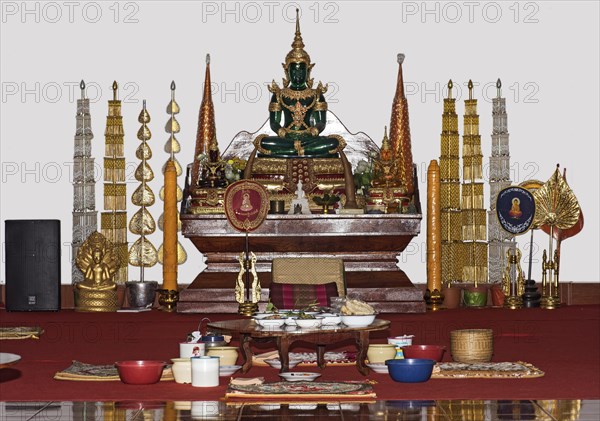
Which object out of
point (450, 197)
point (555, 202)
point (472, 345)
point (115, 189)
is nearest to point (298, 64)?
point (450, 197)

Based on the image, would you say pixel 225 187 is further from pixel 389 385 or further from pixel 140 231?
pixel 389 385

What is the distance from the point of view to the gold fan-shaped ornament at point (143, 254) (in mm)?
8422

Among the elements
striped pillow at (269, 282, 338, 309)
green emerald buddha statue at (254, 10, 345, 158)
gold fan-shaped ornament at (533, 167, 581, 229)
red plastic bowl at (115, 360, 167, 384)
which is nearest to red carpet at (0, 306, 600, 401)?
striped pillow at (269, 282, 338, 309)

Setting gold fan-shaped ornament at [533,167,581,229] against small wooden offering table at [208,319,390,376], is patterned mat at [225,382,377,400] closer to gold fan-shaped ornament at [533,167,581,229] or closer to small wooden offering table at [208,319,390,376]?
small wooden offering table at [208,319,390,376]

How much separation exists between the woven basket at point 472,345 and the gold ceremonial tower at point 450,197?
7.26ft

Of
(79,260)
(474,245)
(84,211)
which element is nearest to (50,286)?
(79,260)

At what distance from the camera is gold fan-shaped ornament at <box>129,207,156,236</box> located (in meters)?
8.44

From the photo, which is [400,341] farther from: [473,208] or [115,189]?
[115,189]

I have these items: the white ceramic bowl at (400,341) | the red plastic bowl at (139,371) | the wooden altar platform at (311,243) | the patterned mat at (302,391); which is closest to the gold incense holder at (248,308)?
the wooden altar platform at (311,243)

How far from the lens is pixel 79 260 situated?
7852 mm

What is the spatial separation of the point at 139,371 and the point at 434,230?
9.15 ft

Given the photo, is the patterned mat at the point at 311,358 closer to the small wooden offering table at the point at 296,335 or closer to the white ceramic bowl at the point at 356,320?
the small wooden offering table at the point at 296,335

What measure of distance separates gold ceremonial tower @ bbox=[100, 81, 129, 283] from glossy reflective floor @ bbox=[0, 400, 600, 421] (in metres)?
3.59

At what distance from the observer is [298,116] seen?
8.71 meters
